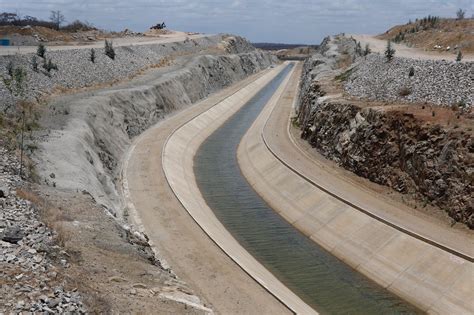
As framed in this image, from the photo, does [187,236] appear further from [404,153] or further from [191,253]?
[404,153]

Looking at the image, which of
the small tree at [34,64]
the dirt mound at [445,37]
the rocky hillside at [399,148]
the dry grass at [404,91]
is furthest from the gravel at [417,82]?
the small tree at [34,64]

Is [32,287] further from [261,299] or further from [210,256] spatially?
[210,256]

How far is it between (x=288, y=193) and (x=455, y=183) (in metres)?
12.6

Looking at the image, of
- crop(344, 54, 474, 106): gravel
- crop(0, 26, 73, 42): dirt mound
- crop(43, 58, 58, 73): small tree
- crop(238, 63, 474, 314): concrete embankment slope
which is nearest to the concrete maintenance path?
crop(238, 63, 474, 314): concrete embankment slope

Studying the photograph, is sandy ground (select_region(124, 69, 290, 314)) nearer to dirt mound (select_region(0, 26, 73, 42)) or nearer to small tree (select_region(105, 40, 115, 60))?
small tree (select_region(105, 40, 115, 60))

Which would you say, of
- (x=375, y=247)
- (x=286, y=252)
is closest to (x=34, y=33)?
(x=286, y=252)

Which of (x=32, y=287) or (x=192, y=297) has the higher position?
(x=32, y=287)

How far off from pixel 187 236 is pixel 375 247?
36.8 feet

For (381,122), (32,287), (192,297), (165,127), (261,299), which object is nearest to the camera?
(32,287)

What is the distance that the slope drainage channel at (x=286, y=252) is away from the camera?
24.9 meters

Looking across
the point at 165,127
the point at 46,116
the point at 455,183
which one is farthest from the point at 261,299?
the point at 165,127

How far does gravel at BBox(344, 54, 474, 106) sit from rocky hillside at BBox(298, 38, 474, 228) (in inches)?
12.1

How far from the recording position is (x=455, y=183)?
2992 cm

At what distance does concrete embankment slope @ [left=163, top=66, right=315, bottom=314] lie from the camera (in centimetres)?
2511
